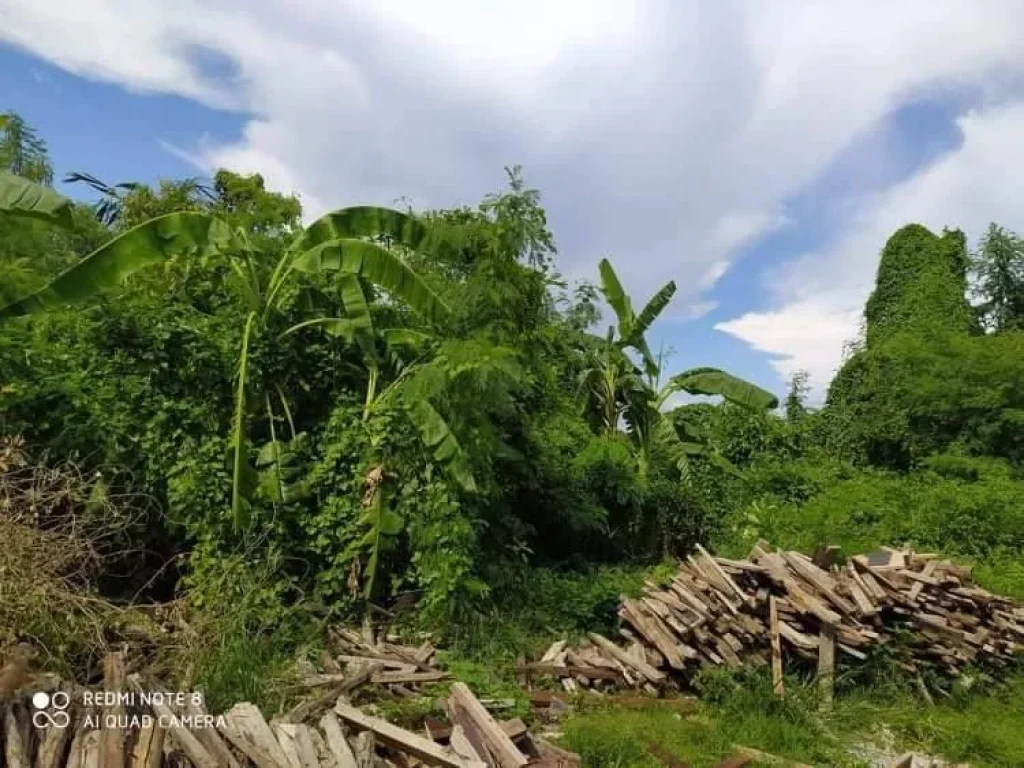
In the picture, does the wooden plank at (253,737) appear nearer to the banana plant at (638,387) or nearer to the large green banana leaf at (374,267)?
the large green banana leaf at (374,267)

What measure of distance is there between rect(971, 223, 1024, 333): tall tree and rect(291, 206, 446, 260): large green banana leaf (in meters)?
16.5

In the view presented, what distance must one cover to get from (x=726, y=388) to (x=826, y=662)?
6374 millimetres

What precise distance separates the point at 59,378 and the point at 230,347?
4.87 feet

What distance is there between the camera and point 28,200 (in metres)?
6.30

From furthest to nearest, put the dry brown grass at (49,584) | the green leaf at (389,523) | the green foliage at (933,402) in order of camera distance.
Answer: the green foliage at (933,402) → the green leaf at (389,523) → the dry brown grass at (49,584)

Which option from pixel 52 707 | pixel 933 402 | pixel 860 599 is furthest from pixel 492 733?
pixel 933 402

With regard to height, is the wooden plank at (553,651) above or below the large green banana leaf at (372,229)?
below

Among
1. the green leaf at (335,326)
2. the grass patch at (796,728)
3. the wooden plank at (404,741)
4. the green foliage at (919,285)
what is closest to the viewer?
the wooden plank at (404,741)

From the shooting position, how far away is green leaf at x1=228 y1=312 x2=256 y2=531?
21.4ft

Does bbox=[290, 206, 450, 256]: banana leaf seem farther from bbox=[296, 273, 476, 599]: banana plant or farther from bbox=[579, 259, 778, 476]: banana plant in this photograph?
bbox=[579, 259, 778, 476]: banana plant

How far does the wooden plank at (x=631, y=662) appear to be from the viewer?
6367 millimetres

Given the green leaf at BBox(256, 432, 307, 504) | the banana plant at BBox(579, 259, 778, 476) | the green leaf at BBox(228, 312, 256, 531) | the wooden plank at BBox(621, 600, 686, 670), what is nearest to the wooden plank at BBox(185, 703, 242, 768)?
the green leaf at BBox(228, 312, 256, 531)

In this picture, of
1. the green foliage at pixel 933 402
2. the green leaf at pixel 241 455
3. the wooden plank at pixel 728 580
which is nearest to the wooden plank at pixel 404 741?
the green leaf at pixel 241 455

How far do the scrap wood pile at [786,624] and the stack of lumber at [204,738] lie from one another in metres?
Answer: 2.16
